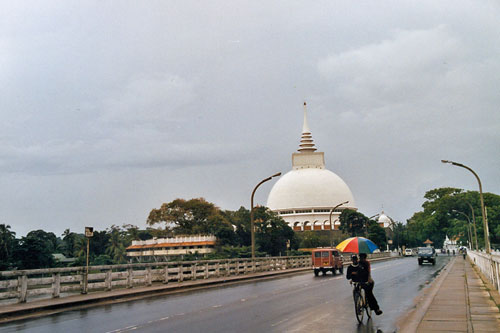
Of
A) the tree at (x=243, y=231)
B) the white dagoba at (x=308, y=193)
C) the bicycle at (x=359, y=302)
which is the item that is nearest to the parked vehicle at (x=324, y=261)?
the bicycle at (x=359, y=302)

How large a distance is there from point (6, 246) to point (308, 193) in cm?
8852

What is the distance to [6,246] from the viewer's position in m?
70.6

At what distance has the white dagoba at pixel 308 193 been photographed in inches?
5605

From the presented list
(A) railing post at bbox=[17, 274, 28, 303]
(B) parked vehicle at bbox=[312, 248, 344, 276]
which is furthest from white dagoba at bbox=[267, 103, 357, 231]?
(A) railing post at bbox=[17, 274, 28, 303]

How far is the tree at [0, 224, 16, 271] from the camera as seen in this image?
62309mm

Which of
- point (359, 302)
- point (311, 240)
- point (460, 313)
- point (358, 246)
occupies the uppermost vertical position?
point (311, 240)

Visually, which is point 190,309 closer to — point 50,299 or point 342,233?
point 50,299

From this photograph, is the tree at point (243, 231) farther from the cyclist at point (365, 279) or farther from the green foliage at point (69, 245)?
the cyclist at point (365, 279)

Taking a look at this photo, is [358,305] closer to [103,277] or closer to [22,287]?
[22,287]

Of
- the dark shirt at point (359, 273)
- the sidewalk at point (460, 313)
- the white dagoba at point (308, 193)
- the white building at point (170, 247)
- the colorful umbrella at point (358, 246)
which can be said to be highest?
the white dagoba at point (308, 193)

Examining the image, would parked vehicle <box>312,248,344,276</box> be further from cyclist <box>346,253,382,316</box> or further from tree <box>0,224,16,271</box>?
tree <box>0,224,16,271</box>

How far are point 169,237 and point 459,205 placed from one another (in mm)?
66116

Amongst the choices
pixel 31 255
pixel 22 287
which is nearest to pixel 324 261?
pixel 22 287

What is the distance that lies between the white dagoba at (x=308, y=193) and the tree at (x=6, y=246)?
7658cm
